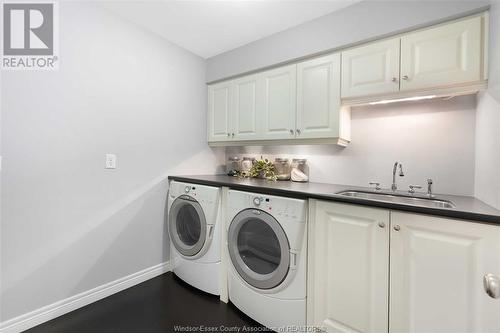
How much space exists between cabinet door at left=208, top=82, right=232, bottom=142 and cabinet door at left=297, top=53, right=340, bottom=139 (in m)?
0.84

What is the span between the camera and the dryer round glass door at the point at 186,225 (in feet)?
6.53

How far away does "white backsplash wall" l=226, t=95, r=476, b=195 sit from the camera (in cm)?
Answer: 157

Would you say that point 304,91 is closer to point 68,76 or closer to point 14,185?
point 68,76

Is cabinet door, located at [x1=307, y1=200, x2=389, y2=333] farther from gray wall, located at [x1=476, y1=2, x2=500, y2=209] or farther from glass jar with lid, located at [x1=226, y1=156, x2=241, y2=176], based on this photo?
glass jar with lid, located at [x1=226, y1=156, x2=241, y2=176]

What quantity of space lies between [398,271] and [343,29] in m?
1.64

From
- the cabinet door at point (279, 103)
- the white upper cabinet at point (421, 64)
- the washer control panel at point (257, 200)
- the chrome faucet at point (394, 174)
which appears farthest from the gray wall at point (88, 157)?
the chrome faucet at point (394, 174)

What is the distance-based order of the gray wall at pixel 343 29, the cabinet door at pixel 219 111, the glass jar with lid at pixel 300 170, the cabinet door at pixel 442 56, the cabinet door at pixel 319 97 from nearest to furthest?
the cabinet door at pixel 442 56 → the gray wall at pixel 343 29 → the cabinet door at pixel 319 97 → the glass jar with lid at pixel 300 170 → the cabinet door at pixel 219 111

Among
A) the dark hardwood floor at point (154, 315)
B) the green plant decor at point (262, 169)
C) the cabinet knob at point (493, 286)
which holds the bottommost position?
the dark hardwood floor at point (154, 315)

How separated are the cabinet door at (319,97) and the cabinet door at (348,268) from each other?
0.72m

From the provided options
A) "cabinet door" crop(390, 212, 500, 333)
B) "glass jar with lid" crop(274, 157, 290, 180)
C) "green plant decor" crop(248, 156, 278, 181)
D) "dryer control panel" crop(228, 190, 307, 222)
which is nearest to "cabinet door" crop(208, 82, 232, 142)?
"green plant decor" crop(248, 156, 278, 181)

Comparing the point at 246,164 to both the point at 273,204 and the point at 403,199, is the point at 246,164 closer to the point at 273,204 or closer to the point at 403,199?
the point at 273,204

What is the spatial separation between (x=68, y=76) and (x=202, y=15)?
1.10m

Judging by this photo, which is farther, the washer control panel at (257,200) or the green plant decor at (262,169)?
the green plant decor at (262,169)

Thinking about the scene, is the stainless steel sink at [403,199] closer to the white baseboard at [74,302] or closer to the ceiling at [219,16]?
the ceiling at [219,16]
